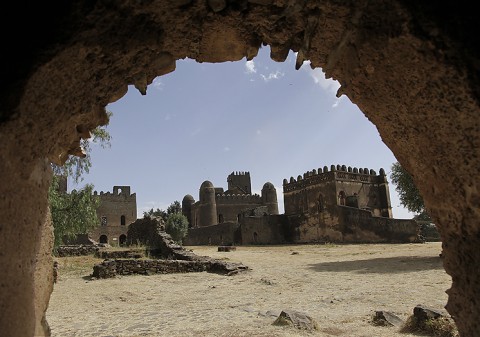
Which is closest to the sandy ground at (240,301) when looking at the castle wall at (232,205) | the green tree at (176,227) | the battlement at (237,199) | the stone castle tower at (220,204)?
the green tree at (176,227)

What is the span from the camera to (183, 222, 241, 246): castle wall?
40447 millimetres

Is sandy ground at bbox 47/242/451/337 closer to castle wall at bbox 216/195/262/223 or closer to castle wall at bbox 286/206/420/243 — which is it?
castle wall at bbox 286/206/420/243

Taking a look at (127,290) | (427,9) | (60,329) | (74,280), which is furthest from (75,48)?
(74,280)

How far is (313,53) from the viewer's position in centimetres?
279

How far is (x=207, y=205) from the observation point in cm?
5391

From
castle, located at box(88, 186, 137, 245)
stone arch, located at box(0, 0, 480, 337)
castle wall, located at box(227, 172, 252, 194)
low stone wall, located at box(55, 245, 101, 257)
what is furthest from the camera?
castle wall, located at box(227, 172, 252, 194)

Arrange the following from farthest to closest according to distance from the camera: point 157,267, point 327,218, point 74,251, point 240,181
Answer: point 240,181, point 327,218, point 74,251, point 157,267

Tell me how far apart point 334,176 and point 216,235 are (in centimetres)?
1395

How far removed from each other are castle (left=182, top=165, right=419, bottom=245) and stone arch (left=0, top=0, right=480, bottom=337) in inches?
1140

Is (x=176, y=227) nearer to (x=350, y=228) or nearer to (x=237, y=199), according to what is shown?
(x=350, y=228)

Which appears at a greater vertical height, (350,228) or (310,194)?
(310,194)

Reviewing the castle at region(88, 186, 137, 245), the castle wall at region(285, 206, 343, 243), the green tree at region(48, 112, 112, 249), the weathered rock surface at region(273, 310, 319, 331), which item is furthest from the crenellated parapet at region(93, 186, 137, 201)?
the weathered rock surface at region(273, 310, 319, 331)

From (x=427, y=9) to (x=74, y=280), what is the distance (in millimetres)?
13182

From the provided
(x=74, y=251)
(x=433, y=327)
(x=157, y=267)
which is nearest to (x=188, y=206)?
(x=74, y=251)
